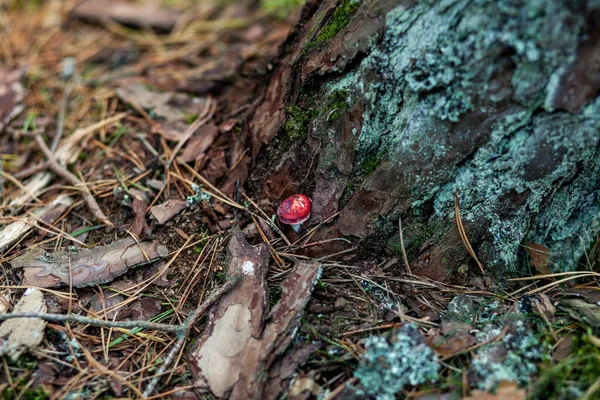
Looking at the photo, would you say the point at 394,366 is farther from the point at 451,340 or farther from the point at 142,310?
the point at 142,310

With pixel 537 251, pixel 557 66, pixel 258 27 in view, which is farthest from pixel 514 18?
pixel 258 27

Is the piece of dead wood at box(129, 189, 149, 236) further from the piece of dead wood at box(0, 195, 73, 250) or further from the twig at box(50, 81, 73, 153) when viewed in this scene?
the twig at box(50, 81, 73, 153)

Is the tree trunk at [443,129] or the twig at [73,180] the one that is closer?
the tree trunk at [443,129]

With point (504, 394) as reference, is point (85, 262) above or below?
above

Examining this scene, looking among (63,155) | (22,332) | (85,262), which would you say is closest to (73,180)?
(63,155)

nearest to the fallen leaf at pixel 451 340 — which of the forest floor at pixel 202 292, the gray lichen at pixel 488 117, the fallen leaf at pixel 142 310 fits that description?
the forest floor at pixel 202 292

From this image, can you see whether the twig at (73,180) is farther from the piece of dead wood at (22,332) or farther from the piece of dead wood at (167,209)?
the piece of dead wood at (22,332)

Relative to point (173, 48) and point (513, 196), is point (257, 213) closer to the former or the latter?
point (513, 196)

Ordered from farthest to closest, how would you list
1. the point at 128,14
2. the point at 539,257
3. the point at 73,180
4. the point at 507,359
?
the point at 128,14 → the point at 73,180 → the point at 539,257 → the point at 507,359
